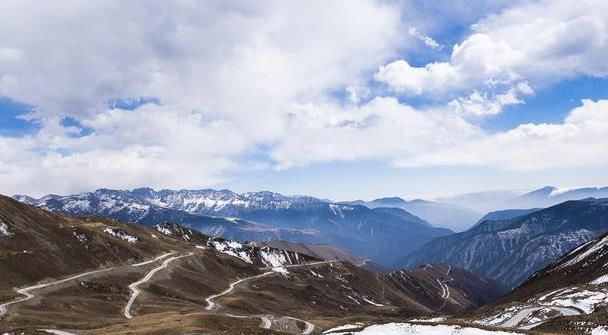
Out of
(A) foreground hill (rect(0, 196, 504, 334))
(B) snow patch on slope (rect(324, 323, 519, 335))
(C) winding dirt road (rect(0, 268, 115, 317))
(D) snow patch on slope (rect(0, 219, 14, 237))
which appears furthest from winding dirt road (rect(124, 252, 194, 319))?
(B) snow patch on slope (rect(324, 323, 519, 335))

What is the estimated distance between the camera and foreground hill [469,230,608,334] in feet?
185

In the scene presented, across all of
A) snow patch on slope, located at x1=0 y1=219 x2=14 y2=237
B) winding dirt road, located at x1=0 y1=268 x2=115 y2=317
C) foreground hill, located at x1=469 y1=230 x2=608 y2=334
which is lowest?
foreground hill, located at x1=469 y1=230 x2=608 y2=334

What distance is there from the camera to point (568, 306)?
91.9 m

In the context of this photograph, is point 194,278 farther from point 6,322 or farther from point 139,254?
point 6,322

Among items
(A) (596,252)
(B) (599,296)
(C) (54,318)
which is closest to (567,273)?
(A) (596,252)

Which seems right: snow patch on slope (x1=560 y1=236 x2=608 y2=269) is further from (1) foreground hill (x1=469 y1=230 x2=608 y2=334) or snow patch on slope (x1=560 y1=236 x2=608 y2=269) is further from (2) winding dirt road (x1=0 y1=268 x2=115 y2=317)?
(2) winding dirt road (x1=0 y1=268 x2=115 y2=317)

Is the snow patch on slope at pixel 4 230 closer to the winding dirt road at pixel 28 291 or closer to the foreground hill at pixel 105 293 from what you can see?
the foreground hill at pixel 105 293

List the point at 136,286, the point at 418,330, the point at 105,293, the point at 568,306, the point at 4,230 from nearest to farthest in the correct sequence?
1. the point at 418,330
2. the point at 568,306
3. the point at 105,293
4. the point at 136,286
5. the point at 4,230

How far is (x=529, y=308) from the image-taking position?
95.9 metres

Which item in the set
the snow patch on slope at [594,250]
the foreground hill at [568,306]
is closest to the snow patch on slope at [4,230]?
the foreground hill at [568,306]

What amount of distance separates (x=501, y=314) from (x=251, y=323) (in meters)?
45.8

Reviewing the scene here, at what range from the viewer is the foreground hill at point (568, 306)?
56281 mm

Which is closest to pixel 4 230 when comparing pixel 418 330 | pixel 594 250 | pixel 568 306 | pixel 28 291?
pixel 28 291

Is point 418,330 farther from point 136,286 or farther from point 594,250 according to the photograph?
point 594,250
